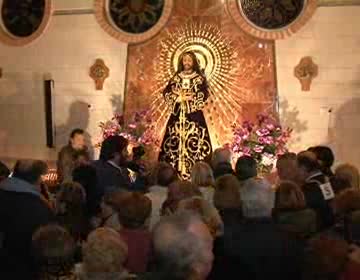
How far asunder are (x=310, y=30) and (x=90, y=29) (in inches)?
133

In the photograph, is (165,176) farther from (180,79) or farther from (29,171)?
(180,79)

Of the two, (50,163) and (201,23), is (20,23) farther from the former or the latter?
(201,23)

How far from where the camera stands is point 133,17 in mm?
11164

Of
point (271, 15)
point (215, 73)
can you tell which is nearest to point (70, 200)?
point (215, 73)

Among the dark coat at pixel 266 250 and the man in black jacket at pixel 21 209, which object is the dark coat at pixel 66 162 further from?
the dark coat at pixel 266 250

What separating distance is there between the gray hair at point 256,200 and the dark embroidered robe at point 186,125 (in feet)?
20.3

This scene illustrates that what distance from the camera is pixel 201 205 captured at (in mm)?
3686

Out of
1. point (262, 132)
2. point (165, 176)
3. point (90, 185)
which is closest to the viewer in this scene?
point (165, 176)

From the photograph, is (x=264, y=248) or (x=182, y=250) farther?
(x=264, y=248)

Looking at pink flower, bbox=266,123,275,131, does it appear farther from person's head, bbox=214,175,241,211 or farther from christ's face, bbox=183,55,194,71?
person's head, bbox=214,175,241,211

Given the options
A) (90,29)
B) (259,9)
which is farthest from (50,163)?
(259,9)

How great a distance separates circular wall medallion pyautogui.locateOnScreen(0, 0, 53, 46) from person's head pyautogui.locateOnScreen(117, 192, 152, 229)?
8.17 m

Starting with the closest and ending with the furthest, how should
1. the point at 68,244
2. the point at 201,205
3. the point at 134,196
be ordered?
the point at 68,244, the point at 201,205, the point at 134,196

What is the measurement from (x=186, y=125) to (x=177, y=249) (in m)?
7.86
